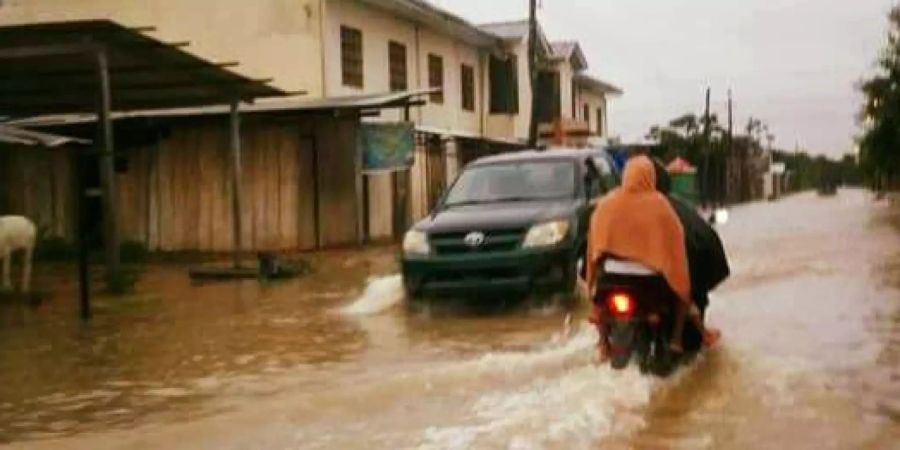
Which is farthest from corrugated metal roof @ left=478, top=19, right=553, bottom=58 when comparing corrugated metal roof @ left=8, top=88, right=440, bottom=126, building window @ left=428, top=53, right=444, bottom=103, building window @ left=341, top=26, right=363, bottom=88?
corrugated metal roof @ left=8, top=88, right=440, bottom=126

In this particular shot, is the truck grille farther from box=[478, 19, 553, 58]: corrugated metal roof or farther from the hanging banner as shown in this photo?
box=[478, 19, 553, 58]: corrugated metal roof

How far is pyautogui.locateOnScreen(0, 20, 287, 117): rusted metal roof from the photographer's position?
1605 cm

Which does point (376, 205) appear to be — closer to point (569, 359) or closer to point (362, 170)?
point (362, 170)

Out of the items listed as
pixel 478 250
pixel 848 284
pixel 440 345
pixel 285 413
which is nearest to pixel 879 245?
pixel 848 284

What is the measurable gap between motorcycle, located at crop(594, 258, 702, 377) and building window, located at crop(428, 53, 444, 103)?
82.3 ft

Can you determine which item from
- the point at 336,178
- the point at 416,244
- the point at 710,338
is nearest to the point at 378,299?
the point at 416,244

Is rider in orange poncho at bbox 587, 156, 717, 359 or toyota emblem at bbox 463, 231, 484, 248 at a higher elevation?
rider in orange poncho at bbox 587, 156, 717, 359

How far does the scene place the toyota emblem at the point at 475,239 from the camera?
13.5m

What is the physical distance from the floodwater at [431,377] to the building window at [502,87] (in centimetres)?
2381

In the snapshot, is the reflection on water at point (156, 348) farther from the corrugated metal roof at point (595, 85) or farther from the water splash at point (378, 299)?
the corrugated metal roof at point (595, 85)

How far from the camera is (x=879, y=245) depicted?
2288 centimetres

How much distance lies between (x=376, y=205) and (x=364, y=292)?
12484 millimetres

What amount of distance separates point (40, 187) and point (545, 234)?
54.3ft

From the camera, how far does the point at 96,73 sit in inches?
Answer: 741
